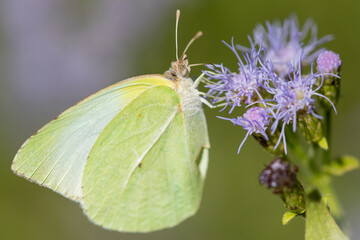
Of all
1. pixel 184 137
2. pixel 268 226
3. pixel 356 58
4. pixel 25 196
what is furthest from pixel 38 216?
pixel 356 58

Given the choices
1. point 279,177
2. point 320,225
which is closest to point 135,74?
point 279,177

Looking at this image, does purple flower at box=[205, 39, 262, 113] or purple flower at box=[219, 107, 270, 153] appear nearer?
purple flower at box=[219, 107, 270, 153]

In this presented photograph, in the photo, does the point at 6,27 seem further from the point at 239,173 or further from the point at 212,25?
the point at 239,173

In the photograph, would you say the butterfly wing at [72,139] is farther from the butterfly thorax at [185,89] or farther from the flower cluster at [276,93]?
the flower cluster at [276,93]

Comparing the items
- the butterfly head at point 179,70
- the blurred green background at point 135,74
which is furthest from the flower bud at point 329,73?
the blurred green background at point 135,74

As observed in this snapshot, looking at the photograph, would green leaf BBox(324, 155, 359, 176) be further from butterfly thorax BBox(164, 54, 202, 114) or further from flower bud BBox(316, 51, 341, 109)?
butterfly thorax BBox(164, 54, 202, 114)

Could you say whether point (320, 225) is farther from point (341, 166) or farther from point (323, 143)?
point (341, 166)

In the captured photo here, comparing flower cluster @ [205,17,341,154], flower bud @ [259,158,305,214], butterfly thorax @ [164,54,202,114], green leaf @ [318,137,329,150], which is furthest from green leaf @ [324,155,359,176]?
butterfly thorax @ [164,54,202,114]
